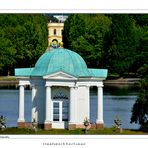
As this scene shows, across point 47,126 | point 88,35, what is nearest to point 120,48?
point 88,35

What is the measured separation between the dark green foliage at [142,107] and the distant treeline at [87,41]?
0.79ft

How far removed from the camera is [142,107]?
404 inches

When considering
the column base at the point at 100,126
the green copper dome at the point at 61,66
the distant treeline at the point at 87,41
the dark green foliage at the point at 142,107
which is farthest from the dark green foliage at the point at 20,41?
the dark green foliage at the point at 142,107

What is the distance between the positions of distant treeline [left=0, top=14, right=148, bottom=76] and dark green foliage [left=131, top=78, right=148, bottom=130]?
0.79ft

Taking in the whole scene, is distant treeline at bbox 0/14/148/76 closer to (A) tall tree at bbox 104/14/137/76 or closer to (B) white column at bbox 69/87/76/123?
(A) tall tree at bbox 104/14/137/76

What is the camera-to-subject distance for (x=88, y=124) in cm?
972

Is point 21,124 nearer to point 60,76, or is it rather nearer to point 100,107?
point 60,76

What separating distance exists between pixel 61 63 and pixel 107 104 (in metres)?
1.05

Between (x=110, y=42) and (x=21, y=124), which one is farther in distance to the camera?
(x=110, y=42)

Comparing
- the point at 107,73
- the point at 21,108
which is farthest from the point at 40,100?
the point at 107,73
